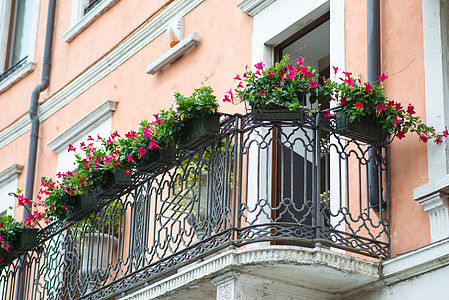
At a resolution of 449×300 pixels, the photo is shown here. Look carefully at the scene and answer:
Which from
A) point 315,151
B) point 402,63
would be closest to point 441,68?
point 402,63

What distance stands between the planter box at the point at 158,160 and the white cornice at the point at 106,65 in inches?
107

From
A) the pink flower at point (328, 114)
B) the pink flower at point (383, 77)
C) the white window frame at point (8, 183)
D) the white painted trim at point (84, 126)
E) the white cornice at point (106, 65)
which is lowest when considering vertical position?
the pink flower at point (328, 114)

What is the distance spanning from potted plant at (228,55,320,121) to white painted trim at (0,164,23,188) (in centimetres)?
612

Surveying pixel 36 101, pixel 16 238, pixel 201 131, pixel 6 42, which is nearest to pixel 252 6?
pixel 201 131

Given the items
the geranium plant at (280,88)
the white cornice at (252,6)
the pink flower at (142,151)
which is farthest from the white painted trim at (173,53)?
the geranium plant at (280,88)

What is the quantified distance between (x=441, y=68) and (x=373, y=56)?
66cm

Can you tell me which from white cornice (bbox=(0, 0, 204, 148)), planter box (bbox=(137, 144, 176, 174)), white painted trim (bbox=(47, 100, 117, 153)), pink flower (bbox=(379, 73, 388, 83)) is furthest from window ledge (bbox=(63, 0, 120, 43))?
pink flower (bbox=(379, 73, 388, 83))

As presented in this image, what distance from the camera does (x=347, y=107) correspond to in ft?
23.8

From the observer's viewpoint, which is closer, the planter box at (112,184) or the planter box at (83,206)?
the planter box at (112,184)

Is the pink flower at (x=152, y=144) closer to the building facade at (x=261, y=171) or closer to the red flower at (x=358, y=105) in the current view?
the building facade at (x=261, y=171)

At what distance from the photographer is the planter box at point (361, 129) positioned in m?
7.23

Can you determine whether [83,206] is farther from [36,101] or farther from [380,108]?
[36,101]

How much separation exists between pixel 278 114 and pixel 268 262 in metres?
1.15

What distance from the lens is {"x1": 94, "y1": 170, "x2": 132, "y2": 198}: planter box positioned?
28.2ft
